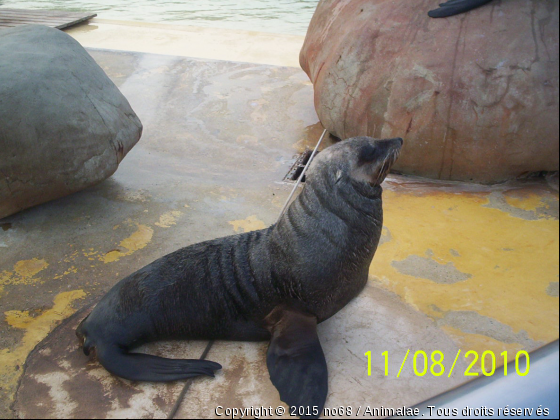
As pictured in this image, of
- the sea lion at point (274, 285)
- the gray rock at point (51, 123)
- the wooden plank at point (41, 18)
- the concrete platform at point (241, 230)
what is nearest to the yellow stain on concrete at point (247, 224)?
the concrete platform at point (241, 230)

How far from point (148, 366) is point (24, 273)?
1327 millimetres

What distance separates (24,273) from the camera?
126 inches

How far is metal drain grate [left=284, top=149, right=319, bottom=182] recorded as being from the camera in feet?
14.4

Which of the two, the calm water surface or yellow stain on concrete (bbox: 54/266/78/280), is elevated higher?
the calm water surface

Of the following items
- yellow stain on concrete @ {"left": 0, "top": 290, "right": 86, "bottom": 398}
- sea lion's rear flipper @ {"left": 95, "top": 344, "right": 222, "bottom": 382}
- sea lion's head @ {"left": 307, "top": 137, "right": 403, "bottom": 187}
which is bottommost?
yellow stain on concrete @ {"left": 0, "top": 290, "right": 86, "bottom": 398}

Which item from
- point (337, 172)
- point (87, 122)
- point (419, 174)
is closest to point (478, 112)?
point (419, 174)

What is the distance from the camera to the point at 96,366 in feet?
8.03

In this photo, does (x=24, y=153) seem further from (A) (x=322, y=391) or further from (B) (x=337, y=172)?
(A) (x=322, y=391)

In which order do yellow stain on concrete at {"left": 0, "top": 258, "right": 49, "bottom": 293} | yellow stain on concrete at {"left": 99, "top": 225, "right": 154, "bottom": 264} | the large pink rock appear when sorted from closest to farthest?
yellow stain on concrete at {"left": 0, "top": 258, "right": 49, "bottom": 293} < yellow stain on concrete at {"left": 99, "top": 225, "right": 154, "bottom": 264} < the large pink rock

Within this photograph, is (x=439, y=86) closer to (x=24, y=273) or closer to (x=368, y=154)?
(x=368, y=154)

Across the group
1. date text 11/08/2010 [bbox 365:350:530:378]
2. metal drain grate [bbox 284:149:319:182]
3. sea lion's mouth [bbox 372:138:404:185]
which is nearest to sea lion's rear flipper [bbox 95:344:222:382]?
date text 11/08/2010 [bbox 365:350:530:378]

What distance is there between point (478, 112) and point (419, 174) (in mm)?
671

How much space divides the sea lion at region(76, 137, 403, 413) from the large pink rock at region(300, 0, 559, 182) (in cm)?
140

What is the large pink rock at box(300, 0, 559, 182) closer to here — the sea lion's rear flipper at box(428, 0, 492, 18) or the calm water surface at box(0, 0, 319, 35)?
the sea lion's rear flipper at box(428, 0, 492, 18)
